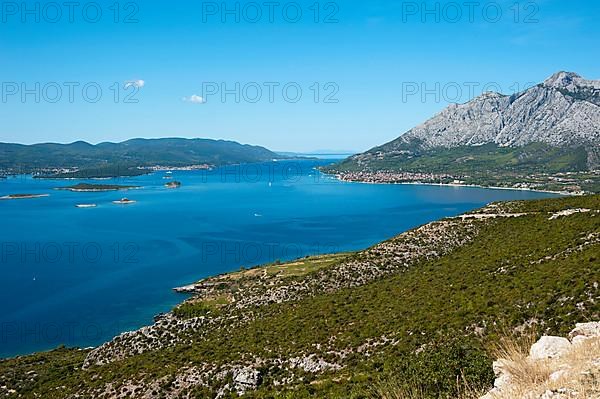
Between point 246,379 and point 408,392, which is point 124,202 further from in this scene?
point 408,392

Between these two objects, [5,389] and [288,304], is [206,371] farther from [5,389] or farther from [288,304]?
[5,389]

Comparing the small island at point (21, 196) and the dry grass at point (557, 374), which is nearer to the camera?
the dry grass at point (557, 374)

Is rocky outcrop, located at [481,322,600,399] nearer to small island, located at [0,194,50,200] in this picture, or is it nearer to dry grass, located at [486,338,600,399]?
dry grass, located at [486,338,600,399]

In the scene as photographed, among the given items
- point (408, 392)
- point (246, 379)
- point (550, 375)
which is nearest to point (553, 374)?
point (550, 375)

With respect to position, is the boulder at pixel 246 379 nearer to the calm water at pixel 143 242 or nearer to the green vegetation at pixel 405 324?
the green vegetation at pixel 405 324

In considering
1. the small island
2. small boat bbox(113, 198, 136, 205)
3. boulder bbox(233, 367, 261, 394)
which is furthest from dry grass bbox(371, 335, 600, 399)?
the small island

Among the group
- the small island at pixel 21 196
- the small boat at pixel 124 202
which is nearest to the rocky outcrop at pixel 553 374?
the small boat at pixel 124 202

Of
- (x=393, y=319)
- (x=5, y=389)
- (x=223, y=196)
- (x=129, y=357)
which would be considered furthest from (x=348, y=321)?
(x=223, y=196)
